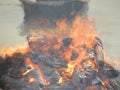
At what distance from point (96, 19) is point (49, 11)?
6.05ft

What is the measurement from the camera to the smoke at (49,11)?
10178mm

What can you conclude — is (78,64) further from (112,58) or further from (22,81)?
(112,58)

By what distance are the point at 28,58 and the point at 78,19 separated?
177 cm

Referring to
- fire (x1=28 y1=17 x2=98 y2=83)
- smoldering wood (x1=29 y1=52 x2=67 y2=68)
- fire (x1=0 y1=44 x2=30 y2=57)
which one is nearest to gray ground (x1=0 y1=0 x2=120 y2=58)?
fire (x1=0 y1=44 x2=30 y2=57)

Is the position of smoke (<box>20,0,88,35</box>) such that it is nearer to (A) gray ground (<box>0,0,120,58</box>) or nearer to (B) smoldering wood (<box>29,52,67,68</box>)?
(A) gray ground (<box>0,0,120,58</box>)

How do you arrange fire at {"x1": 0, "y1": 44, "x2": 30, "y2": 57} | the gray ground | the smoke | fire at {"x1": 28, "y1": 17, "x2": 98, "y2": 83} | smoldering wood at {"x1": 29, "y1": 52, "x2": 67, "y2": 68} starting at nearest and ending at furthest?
1. smoldering wood at {"x1": 29, "y1": 52, "x2": 67, "y2": 68}
2. fire at {"x1": 28, "y1": 17, "x2": 98, "y2": 83}
3. the smoke
4. fire at {"x1": 0, "y1": 44, "x2": 30, "y2": 57}
5. the gray ground

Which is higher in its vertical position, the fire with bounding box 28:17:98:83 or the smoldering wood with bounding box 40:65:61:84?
the fire with bounding box 28:17:98:83

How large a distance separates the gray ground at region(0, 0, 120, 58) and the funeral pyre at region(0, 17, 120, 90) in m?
0.51

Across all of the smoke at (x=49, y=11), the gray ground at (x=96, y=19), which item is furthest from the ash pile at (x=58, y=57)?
the gray ground at (x=96, y=19)

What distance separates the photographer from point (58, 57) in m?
9.98

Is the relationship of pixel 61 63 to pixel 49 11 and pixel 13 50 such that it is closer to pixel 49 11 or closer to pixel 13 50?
pixel 49 11

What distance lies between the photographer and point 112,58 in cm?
1202

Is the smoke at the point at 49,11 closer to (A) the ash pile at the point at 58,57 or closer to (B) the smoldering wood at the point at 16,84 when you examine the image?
(A) the ash pile at the point at 58,57

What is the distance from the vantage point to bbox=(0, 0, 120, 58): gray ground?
11.1 m
